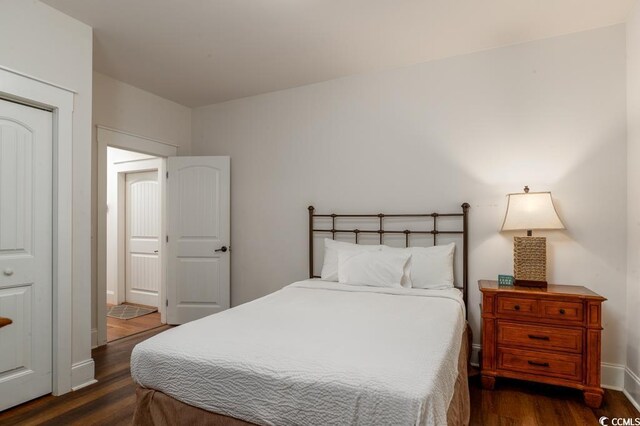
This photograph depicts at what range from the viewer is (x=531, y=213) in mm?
2557

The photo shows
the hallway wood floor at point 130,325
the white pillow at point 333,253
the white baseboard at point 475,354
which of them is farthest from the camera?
the hallway wood floor at point 130,325

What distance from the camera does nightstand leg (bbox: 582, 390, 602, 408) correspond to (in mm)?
2230

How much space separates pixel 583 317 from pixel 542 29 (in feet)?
7.11

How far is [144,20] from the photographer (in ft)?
8.41

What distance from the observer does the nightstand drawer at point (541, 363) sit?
7.59ft

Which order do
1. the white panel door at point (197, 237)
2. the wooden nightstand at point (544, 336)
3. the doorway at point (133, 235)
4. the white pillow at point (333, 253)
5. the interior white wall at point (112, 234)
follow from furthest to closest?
the interior white wall at point (112, 234)
the doorway at point (133, 235)
the white panel door at point (197, 237)
the white pillow at point (333, 253)
the wooden nightstand at point (544, 336)

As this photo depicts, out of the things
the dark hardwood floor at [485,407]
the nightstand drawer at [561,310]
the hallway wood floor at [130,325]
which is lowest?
the hallway wood floor at [130,325]

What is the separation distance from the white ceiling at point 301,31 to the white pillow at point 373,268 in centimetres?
180

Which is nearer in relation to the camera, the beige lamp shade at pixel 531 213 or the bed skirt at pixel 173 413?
the bed skirt at pixel 173 413

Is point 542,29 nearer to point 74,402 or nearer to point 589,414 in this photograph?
point 589,414

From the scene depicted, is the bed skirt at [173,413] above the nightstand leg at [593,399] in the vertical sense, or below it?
above

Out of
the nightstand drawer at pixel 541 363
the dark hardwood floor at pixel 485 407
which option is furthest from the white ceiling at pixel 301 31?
the dark hardwood floor at pixel 485 407

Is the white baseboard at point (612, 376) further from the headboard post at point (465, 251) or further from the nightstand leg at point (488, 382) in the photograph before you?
the headboard post at point (465, 251)

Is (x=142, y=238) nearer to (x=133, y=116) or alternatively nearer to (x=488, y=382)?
(x=133, y=116)
